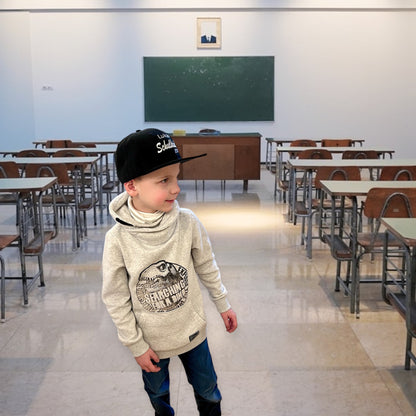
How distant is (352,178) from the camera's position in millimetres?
4984

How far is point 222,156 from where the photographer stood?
9000 mm

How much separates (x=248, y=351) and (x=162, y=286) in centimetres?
161

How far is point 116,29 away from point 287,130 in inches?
147

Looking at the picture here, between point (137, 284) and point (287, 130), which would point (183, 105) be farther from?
point (137, 284)

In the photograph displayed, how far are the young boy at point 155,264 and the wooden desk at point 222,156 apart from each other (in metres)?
7.15

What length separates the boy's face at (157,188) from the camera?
5.55ft

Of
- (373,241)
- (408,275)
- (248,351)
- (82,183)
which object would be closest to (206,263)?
(408,275)

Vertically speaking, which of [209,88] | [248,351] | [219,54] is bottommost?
[248,351]

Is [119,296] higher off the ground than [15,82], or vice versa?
[15,82]

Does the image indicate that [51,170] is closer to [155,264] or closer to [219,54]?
[155,264]

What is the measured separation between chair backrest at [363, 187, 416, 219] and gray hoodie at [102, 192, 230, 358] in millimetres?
2021

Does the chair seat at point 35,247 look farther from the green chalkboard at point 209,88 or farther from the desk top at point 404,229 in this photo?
the green chalkboard at point 209,88

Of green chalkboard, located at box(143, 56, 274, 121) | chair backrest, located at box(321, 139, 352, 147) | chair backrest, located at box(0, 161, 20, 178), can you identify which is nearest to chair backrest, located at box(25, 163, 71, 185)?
chair backrest, located at box(0, 161, 20, 178)

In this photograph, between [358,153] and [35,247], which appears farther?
[358,153]
